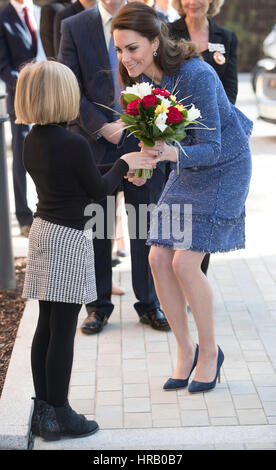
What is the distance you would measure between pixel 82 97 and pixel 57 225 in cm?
183

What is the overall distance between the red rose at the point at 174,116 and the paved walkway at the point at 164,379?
1.53m

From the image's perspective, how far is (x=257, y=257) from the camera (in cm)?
690

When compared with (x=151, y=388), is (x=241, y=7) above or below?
below

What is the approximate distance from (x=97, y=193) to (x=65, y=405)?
109 cm

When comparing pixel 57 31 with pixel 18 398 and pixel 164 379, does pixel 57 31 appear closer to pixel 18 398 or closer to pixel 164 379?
pixel 164 379

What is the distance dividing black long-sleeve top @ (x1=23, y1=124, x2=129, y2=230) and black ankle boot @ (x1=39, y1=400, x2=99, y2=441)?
36.5 inches

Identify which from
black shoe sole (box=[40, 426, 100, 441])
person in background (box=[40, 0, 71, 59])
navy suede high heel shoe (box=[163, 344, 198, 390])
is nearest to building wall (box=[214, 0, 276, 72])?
person in background (box=[40, 0, 71, 59])

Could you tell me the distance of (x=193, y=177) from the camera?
416cm

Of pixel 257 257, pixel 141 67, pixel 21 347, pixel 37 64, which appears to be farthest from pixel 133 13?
pixel 257 257

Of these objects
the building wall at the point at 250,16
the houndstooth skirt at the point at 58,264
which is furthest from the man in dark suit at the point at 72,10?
the building wall at the point at 250,16

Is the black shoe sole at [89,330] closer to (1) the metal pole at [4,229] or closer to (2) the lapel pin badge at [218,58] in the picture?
(1) the metal pole at [4,229]

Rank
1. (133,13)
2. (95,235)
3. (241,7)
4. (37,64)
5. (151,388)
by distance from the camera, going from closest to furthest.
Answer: (37,64) < (133,13) < (151,388) < (95,235) < (241,7)

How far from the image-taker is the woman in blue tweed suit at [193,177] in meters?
3.98

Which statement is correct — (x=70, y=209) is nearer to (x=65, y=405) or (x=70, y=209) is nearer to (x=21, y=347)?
(x=65, y=405)
